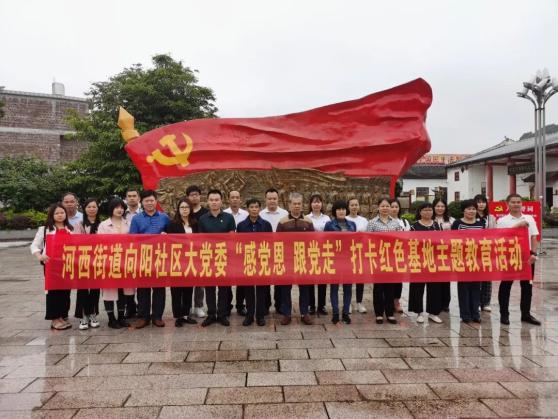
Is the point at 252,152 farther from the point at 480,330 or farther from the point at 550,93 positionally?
the point at 550,93

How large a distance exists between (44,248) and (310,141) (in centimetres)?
504

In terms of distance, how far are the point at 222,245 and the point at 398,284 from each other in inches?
79.1

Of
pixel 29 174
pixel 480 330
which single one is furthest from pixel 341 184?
pixel 29 174

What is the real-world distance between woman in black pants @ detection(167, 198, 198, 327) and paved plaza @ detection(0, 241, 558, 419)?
0.18 meters

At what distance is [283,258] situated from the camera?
4695 millimetres

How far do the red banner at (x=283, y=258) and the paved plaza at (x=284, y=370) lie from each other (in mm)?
493

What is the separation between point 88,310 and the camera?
4633 mm

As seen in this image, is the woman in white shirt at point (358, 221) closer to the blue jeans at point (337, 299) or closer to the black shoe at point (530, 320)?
the blue jeans at point (337, 299)

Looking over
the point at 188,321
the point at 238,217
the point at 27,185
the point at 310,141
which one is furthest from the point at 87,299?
the point at 27,185

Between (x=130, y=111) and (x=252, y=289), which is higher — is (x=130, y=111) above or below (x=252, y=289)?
above

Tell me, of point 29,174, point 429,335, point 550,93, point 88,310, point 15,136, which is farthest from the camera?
point 15,136

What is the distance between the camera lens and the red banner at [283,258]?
4590 millimetres

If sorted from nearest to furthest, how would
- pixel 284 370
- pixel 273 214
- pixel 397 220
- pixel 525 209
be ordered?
pixel 284 370 < pixel 397 220 < pixel 273 214 < pixel 525 209

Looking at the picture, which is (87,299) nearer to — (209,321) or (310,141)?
(209,321)
